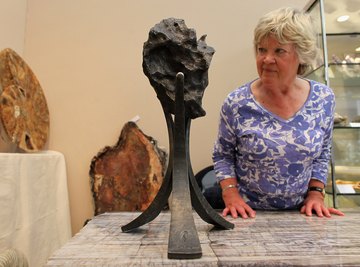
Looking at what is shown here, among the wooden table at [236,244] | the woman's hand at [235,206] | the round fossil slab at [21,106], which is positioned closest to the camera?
the wooden table at [236,244]

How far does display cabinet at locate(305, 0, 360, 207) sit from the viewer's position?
1.85 m

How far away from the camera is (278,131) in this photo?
1019mm

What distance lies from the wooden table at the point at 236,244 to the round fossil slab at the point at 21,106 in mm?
1041

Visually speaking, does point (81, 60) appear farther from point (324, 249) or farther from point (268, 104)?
point (324, 249)

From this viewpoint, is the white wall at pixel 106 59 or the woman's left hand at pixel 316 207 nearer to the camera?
the woman's left hand at pixel 316 207

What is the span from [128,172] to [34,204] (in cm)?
56

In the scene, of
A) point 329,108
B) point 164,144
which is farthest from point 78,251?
point 164,144

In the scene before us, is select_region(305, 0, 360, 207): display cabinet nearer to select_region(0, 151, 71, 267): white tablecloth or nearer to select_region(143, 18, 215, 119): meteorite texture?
select_region(143, 18, 215, 119): meteorite texture

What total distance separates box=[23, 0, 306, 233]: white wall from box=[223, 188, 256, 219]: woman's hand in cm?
110

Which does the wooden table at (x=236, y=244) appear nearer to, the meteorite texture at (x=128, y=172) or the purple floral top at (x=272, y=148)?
the purple floral top at (x=272, y=148)

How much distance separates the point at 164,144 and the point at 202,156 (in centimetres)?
25

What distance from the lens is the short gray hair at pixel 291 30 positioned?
99 centimetres

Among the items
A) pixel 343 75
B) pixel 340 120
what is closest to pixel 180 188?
pixel 340 120

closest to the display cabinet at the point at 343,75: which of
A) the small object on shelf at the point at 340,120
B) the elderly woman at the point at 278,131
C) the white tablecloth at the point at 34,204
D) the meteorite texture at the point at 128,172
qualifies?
the small object on shelf at the point at 340,120
